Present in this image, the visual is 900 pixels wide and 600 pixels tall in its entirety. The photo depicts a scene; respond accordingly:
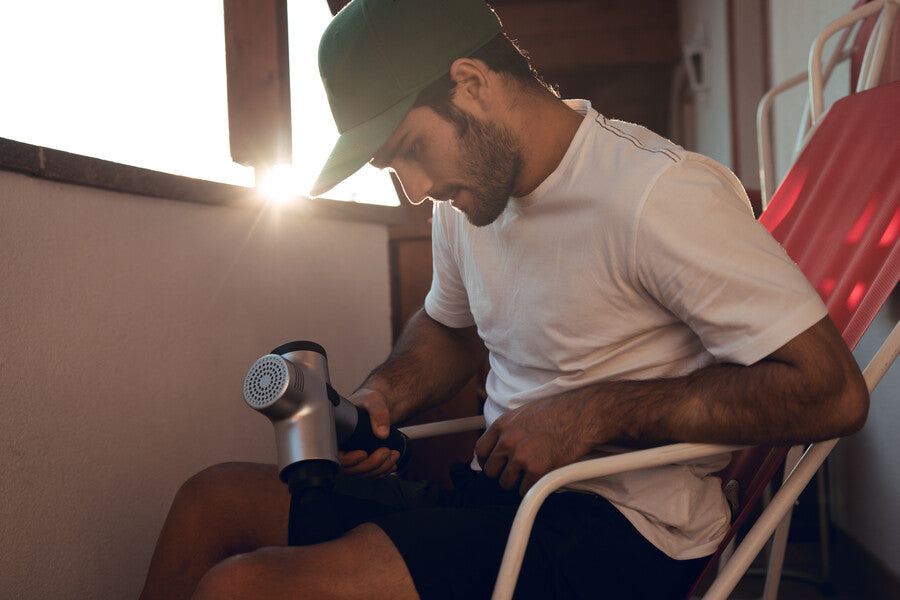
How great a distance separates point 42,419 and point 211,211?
53 cm

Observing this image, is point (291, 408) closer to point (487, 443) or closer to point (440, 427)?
point (487, 443)

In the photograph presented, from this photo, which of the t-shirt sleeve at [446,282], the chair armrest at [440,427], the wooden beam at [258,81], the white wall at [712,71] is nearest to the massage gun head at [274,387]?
the chair armrest at [440,427]

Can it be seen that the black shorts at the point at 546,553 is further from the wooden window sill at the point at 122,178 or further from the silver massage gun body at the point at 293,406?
the wooden window sill at the point at 122,178

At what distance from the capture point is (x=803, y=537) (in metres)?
2.09

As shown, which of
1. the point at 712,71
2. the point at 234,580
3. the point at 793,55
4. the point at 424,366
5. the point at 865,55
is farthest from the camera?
the point at 712,71

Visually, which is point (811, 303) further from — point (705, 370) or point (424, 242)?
point (424, 242)

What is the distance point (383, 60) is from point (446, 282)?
1.43 ft

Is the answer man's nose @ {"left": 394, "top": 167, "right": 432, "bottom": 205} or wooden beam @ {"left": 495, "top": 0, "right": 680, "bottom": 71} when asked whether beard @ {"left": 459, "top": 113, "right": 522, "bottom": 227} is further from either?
wooden beam @ {"left": 495, "top": 0, "right": 680, "bottom": 71}

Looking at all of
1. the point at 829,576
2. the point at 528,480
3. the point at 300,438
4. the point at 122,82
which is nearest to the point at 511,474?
the point at 528,480

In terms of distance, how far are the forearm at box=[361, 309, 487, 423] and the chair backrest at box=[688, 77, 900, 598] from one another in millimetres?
463

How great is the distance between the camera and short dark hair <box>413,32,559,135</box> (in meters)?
0.99

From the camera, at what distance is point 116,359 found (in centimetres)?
121

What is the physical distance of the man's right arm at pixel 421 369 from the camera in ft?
4.10

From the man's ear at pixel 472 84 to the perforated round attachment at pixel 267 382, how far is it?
41 centimetres
